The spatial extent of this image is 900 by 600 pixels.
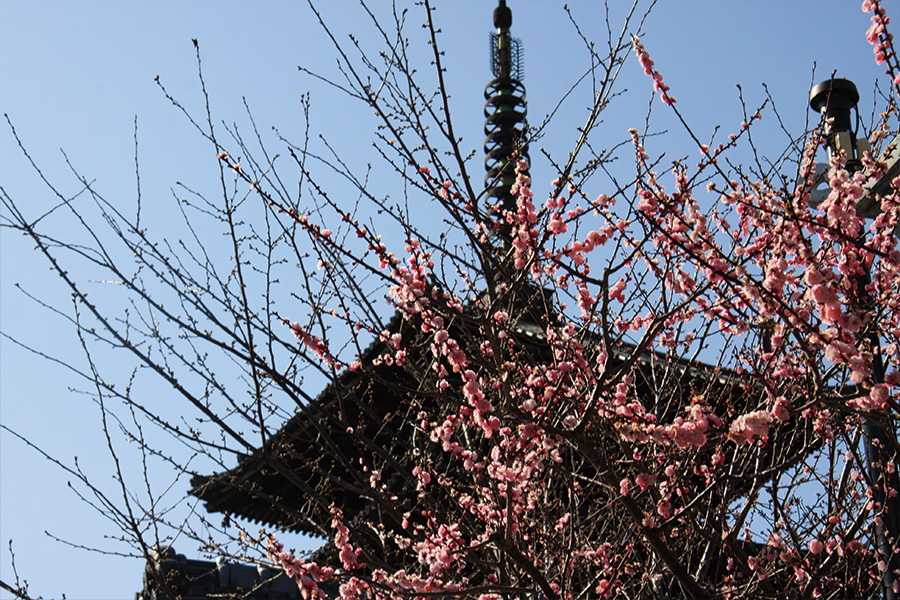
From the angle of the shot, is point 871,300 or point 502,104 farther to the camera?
point 502,104

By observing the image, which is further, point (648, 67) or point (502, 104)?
point (502, 104)

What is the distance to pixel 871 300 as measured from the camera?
481 cm

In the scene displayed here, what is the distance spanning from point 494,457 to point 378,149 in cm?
192

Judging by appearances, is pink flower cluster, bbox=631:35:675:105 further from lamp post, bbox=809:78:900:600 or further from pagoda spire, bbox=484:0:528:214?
pagoda spire, bbox=484:0:528:214

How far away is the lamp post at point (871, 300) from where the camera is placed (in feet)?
14.0

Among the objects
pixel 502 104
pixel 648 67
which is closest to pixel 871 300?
pixel 648 67

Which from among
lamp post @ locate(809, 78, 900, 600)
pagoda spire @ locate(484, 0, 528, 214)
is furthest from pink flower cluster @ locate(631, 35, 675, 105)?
pagoda spire @ locate(484, 0, 528, 214)

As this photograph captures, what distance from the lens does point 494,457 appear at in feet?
16.0

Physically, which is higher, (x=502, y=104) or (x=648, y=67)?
(x=502, y=104)

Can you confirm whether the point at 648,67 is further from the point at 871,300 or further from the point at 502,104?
the point at 502,104

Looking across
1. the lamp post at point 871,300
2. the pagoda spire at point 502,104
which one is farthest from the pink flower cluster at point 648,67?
the pagoda spire at point 502,104

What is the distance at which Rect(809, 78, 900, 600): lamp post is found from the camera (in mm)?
4280

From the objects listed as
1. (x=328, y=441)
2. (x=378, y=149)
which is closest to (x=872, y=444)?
(x=328, y=441)

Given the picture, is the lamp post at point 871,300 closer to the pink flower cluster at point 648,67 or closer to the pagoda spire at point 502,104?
the pink flower cluster at point 648,67
